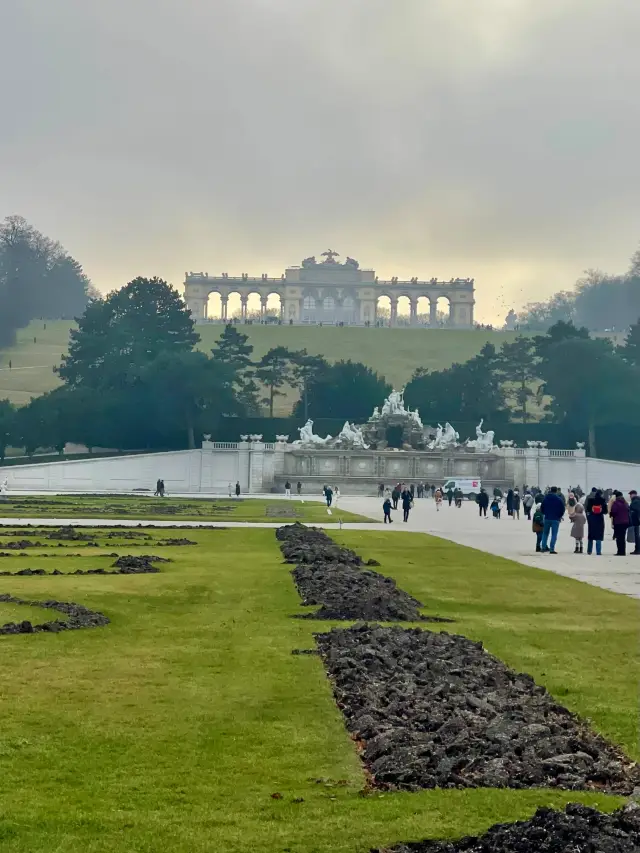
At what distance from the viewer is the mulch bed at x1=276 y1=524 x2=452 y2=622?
1440cm

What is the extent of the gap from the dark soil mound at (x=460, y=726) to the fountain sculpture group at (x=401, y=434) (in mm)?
69683

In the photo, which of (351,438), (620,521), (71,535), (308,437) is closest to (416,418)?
(351,438)

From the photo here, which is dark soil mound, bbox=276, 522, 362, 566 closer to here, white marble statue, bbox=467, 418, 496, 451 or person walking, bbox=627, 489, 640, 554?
person walking, bbox=627, 489, 640, 554

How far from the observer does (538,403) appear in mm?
92188

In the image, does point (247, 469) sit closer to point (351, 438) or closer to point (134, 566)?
point (351, 438)

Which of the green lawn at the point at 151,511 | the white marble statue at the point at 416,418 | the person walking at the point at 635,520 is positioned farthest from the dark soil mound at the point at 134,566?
the white marble statue at the point at 416,418

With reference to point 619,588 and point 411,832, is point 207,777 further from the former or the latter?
point 619,588

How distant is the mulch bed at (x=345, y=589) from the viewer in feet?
47.2

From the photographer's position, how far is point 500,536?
32.5 metres

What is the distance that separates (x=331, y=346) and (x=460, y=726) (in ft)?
368

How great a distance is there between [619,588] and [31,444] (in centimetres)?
6284

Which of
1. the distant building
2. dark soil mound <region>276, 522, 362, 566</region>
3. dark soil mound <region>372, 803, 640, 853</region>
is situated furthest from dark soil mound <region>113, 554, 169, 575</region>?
the distant building

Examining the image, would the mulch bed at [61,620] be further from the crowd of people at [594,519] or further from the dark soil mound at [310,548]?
the crowd of people at [594,519]

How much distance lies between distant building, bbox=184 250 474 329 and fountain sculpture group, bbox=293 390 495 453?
6785 cm
